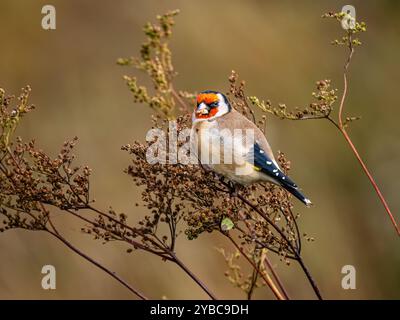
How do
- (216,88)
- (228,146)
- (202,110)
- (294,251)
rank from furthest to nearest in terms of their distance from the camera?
1. (216,88)
2. (202,110)
3. (228,146)
4. (294,251)

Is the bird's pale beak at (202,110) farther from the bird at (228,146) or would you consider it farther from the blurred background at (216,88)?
the blurred background at (216,88)

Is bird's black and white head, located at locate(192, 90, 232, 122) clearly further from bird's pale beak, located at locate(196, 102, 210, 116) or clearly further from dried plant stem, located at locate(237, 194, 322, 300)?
dried plant stem, located at locate(237, 194, 322, 300)

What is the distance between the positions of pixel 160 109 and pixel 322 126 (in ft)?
10.9

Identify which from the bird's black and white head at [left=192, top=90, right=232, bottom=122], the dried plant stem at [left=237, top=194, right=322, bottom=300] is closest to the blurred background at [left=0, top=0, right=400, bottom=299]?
the bird's black and white head at [left=192, top=90, right=232, bottom=122]

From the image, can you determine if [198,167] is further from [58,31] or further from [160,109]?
[58,31]

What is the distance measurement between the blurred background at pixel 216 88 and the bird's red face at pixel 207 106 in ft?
6.43

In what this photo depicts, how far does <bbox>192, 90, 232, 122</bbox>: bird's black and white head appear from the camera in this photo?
151 inches

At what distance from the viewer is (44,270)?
16.8 feet

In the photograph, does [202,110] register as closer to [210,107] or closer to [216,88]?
[210,107]

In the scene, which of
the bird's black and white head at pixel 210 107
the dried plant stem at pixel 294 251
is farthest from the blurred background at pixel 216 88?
the dried plant stem at pixel 294 251

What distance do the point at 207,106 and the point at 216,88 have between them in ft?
8.07

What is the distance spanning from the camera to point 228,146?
12.0ft

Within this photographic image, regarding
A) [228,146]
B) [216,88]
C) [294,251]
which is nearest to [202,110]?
[228,146]

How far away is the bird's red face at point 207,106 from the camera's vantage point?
3.83m
